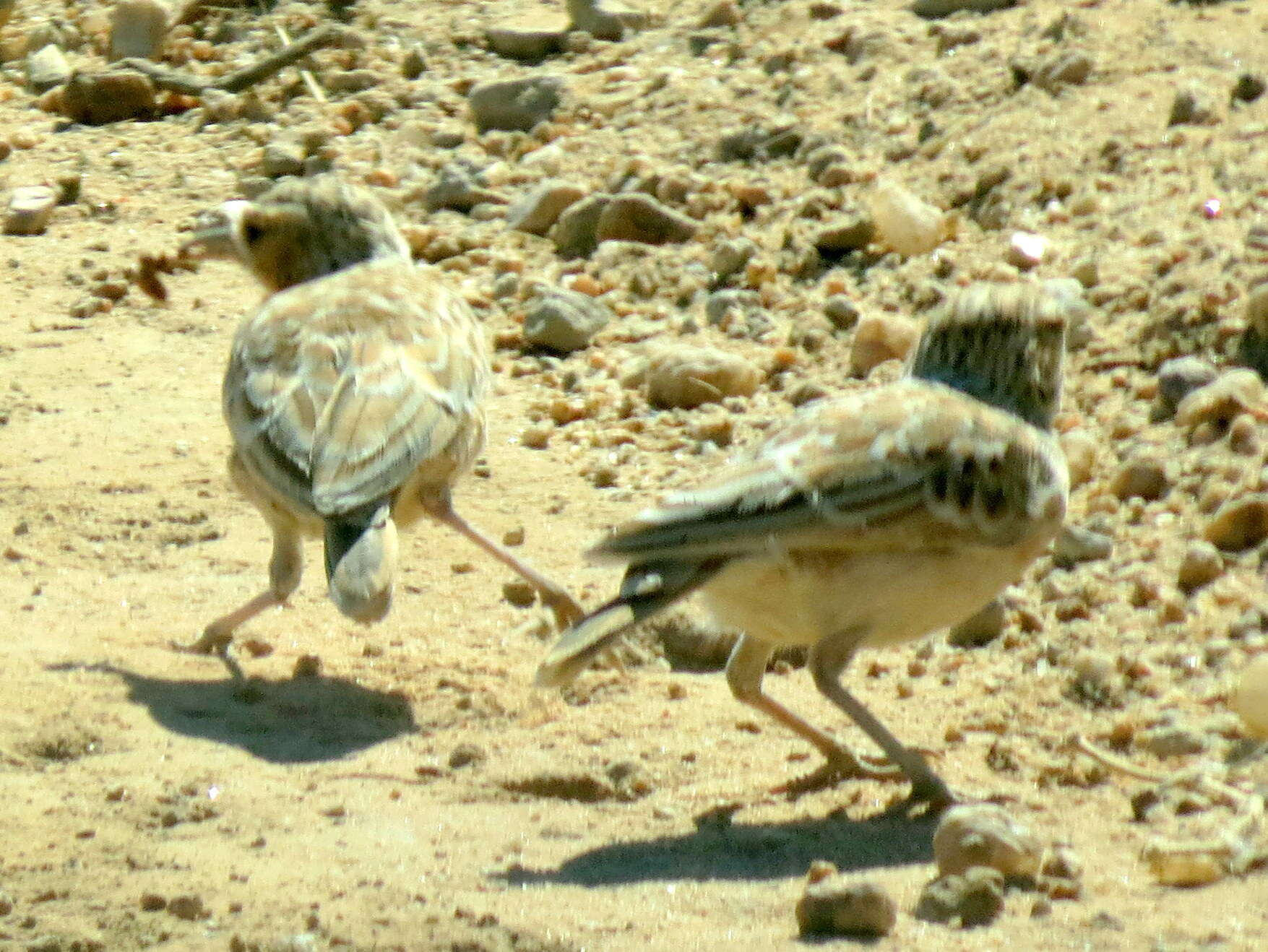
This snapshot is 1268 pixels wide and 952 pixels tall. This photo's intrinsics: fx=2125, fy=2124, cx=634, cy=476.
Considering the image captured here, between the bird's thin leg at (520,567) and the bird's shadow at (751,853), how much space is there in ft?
5.88

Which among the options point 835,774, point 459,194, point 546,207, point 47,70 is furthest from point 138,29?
point 835,774

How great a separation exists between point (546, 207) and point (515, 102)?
136cm

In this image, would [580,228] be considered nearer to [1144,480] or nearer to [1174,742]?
[1144,480]

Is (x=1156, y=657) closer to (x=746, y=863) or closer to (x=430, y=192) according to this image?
(x=746, y=863)

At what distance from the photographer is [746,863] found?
511 centimetres

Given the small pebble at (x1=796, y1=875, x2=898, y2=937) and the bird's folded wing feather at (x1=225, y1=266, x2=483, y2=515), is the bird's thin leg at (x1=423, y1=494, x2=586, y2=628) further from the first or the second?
the small pebble at (x1=796, y1=875, x2=898, y2=937)

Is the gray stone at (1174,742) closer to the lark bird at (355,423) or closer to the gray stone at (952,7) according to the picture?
the lark bird at (355,423)

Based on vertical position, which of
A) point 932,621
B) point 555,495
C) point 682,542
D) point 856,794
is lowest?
point 555,495

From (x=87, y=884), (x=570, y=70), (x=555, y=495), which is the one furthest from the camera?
(x=570, y=70)

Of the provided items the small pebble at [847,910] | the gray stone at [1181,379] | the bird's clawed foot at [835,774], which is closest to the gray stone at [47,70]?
the gray stone at [1181,379]

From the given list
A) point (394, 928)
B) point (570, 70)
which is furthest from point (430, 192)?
point (394, 928)

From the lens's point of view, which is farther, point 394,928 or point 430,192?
point 430,192

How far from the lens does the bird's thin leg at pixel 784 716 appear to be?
5723 millimetres

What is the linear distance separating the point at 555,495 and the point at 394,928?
3716 mm
